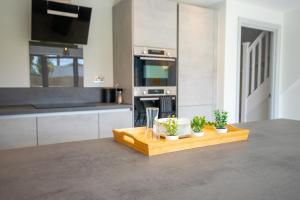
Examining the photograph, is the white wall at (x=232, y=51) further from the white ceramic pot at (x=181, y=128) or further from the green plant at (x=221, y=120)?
the white ceramic pot at (x=181, y=128)

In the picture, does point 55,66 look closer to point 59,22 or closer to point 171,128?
point 59,22

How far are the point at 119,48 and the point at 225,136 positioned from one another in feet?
7.07

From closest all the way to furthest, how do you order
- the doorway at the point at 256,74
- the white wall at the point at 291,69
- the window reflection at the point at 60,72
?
1. the window reflection at the point at 60,72
2. the white wall at the point at 291,69
3. the doorway at the point at 256,74

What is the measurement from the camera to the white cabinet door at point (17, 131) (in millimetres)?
2217

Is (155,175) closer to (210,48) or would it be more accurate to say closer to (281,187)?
(281,187)

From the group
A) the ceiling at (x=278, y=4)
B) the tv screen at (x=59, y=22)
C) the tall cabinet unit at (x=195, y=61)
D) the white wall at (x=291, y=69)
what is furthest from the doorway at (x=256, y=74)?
the tv screen at (x=59, y=22)

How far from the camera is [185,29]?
10.5 feet

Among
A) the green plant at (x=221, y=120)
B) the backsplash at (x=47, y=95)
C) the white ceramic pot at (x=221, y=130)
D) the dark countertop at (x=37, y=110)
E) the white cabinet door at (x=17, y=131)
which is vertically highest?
the backsplash at (x=47, y=95)

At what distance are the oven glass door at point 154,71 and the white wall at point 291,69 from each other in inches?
90.2

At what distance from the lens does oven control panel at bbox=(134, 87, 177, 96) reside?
9.55 ft

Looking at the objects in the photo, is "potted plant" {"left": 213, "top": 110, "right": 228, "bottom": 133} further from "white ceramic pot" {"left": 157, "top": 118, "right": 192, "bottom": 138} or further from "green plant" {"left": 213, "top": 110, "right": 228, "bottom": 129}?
"white ceramic pot" {"left": 157, "top": 118, "right": 192, "bottom": 138}

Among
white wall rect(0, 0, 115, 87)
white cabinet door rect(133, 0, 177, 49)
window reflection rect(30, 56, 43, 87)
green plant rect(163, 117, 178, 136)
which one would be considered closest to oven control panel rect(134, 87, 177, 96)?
white cabinet door rect(133, 0, 177, 49)

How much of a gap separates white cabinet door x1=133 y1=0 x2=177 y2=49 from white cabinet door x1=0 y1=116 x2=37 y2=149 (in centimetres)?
146

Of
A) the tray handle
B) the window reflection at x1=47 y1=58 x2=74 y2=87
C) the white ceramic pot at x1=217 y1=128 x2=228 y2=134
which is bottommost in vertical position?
the tray handle
